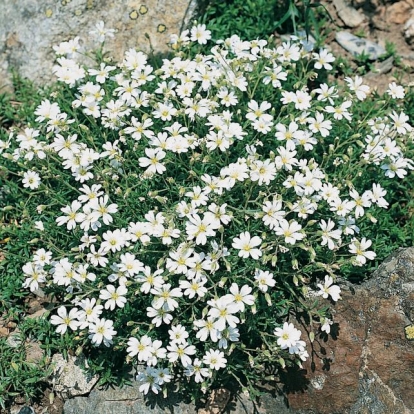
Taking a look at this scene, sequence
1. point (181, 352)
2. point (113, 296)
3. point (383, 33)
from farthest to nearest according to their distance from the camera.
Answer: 1. point (383, 33)
2. point (113, 296)
3. point (181, 352)

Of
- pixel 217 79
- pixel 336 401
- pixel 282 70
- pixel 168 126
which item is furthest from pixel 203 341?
pixel 282 70

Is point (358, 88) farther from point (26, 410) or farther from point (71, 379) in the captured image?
point (26, 410)

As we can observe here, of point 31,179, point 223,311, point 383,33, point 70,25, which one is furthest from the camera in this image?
point 383,33

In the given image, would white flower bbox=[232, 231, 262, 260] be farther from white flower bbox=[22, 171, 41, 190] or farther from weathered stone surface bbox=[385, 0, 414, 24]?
weathered stone surface bbox=[385, 0, 414, 24]

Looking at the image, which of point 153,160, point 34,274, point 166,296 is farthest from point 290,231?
point 34,274

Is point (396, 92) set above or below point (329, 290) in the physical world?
above

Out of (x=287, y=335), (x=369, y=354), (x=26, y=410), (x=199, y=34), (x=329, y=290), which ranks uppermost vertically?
(x=199, y=34)

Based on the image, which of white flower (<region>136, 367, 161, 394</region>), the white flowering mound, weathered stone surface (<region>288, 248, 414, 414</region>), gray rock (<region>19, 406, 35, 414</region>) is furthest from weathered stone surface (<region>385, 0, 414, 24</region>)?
gray rock (<region>19, 406, 35, 414</region>)
